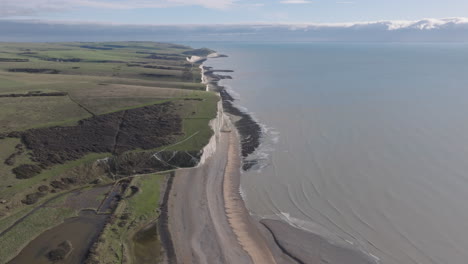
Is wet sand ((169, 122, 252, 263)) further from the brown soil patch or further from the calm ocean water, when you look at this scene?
the brown soil patch

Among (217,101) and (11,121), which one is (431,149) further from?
(11,121)

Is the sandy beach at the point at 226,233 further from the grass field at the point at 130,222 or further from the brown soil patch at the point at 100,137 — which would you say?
the brown soil patch at the point at 100,137

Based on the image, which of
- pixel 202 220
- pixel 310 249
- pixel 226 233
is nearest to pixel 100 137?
pixel 202 220

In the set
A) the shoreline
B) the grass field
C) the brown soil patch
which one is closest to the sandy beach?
the shoreline

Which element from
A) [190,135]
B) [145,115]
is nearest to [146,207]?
[190,135]

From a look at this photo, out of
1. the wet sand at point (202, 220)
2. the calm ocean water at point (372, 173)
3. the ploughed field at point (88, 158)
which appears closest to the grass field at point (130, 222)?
the ploughed field at point (88, 158)

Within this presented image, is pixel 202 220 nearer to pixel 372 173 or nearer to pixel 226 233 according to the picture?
pixel 226 233

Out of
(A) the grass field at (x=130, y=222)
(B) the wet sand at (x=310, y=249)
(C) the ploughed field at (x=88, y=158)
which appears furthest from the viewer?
(C) the ploughed field at (x=88, y=158)

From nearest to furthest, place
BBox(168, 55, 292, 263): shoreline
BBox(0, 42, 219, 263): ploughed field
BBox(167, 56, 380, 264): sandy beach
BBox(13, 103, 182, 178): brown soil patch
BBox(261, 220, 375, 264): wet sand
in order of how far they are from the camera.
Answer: BBox(261, 220, 375, 264): wet sand, BBox(167, 56, 380, 264): sandy beach, BBox(168, 55, 292, 263): shoreline, BBox(0, 42, 219, 263): ploughed field, BBox(13, 103, 182, 178): brown soil patch
